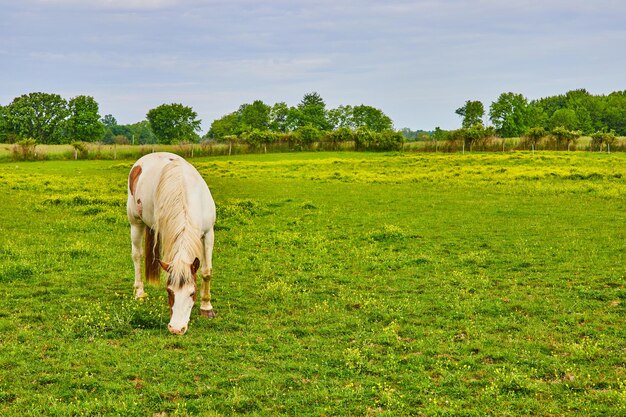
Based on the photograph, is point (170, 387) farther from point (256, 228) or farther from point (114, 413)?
point (256, 228)

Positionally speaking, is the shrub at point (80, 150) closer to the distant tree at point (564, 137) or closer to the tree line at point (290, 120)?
the tree line at point (290, 120)

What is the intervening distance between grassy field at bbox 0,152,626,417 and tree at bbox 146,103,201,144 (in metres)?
81.6

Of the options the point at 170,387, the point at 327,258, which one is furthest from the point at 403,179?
the point at 170,387

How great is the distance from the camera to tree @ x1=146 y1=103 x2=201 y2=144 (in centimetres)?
9706

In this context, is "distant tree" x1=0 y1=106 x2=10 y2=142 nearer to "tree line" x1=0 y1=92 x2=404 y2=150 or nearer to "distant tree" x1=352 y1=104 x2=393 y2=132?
"tree line" x1=0 y1=92 x2=404 y2=150

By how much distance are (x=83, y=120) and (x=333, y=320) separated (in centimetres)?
9149

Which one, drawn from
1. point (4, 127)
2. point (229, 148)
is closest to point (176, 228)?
point (229, 148)

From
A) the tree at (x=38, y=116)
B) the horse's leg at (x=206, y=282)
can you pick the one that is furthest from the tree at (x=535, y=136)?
the tree at (x=38, y=116)

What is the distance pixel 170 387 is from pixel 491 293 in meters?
6.11

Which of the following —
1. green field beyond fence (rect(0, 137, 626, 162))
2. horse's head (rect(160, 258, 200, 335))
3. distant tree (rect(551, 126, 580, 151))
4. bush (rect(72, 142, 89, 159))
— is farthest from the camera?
distant tree (rect(551, 126, 580, 151))

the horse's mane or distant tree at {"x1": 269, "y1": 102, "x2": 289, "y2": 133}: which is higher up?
distant tree at {"x1": 269, "y1": 102, "x2": 289, "y2": 133}

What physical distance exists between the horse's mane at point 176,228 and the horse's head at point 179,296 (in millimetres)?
14

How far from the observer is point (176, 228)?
25.7ft

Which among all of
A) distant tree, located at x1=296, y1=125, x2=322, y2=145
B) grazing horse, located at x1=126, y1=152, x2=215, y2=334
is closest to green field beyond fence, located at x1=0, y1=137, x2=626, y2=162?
distant tree, located at x1=296, y1=125, x2=322, y2=145
